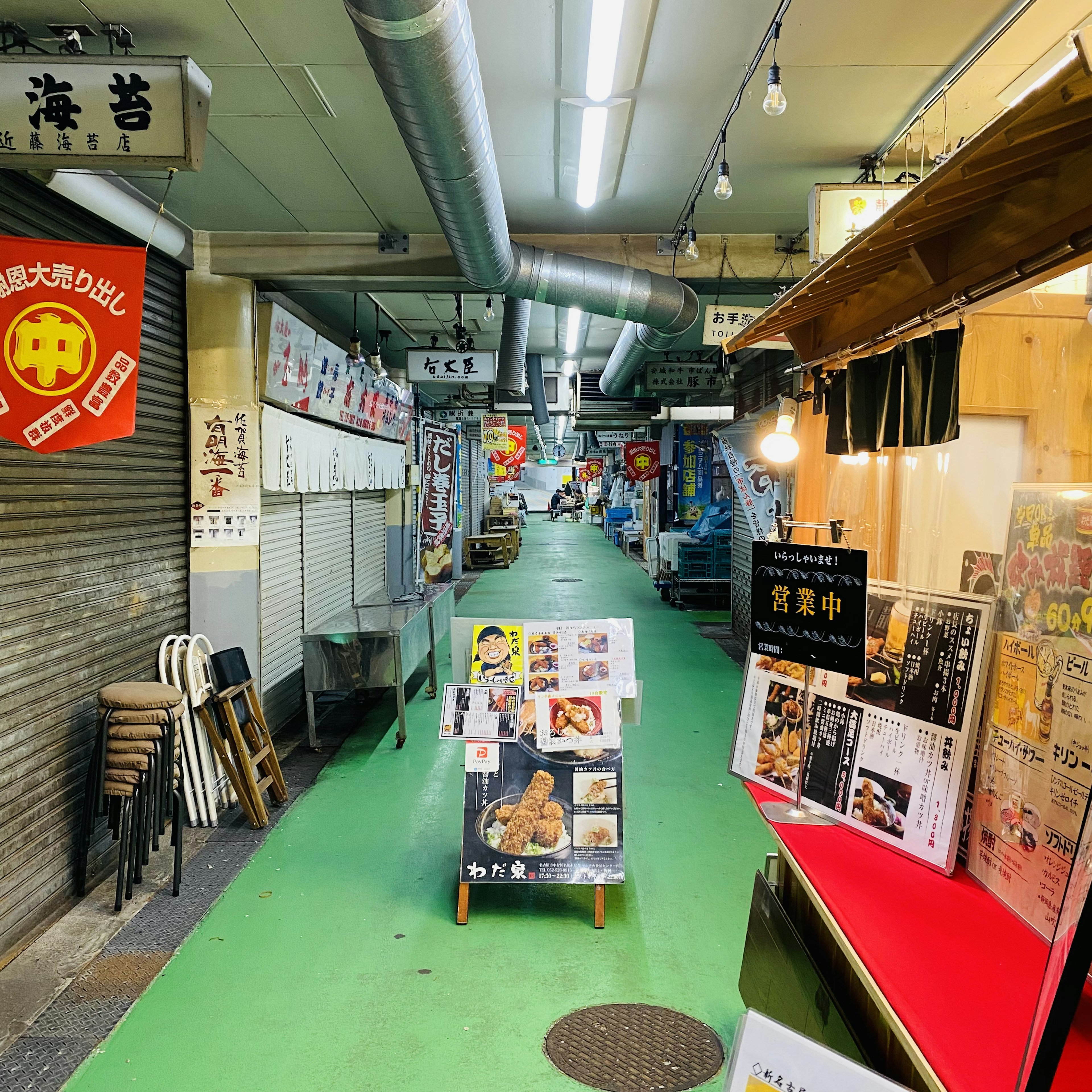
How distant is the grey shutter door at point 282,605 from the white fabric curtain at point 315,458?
0.28 meters

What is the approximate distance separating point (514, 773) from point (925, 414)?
110 inches

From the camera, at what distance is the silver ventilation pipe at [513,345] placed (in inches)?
343

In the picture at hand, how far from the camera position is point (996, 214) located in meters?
2.30

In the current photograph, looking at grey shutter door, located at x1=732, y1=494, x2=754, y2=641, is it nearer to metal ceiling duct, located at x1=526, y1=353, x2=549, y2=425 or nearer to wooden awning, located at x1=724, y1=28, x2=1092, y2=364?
metal ceiling duct, located at x1=526, y1=353, x2=549, y2=425

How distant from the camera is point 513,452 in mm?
18219

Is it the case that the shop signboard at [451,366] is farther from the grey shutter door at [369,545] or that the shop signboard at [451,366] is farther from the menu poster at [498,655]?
the menu poster at [498,655]

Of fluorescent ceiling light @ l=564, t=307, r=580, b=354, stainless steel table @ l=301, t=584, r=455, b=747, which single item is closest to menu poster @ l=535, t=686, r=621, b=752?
stainless steel table @ l=301, t=584, r=455, b=747

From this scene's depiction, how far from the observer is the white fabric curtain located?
6.79 meters

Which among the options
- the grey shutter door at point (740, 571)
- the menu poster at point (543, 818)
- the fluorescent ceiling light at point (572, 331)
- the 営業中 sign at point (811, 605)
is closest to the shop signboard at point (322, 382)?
the fluorescent ceiling light at point (572, 331)

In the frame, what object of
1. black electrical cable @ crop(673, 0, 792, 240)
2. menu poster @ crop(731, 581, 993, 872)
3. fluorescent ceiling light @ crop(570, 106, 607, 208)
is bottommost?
menu poster @ crop(731, 581, 993, 872)

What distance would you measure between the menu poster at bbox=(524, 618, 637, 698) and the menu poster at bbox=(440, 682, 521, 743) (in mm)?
155

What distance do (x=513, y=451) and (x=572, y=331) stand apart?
273 inches

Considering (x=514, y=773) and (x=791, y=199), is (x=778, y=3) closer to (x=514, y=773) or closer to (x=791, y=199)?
(x=791, y=199)

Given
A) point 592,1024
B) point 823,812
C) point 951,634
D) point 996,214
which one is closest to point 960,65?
point 996,214
